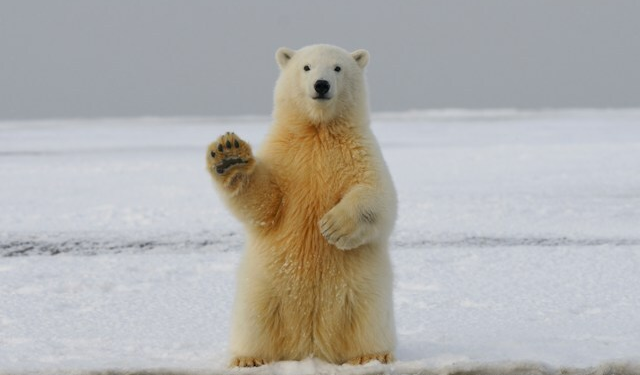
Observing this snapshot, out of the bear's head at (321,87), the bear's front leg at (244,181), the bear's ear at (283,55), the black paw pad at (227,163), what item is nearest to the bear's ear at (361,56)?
the bear's head at (321,87)

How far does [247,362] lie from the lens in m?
2.88

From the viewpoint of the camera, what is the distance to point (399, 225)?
22.4 feet

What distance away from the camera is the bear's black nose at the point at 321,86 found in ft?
9.21

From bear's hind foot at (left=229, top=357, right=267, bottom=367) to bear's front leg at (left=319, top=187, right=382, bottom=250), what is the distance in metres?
0.48

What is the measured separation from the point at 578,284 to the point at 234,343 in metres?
2.25

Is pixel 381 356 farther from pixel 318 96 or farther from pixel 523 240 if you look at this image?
pixel 523 240

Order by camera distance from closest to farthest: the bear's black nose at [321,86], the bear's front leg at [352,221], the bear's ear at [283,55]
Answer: the bear's front leg at [352,221] < the bear's black nose at [321,86] < the bear's ear at [283,55]

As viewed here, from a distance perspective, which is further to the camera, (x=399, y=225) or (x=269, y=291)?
(x=399, y=225)

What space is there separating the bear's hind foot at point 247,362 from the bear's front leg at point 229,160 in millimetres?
580

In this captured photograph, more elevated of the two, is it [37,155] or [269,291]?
[37,155]

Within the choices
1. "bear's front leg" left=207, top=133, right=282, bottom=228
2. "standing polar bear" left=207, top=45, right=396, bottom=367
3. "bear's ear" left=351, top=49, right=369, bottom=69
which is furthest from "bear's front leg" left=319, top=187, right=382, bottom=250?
"bear's ear" left=351, top=49, right=369, bottom=69

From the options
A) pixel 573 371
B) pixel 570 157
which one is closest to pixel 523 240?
pixel 573 371

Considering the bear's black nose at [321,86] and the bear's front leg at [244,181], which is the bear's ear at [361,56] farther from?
the bear's front leg at [244,181]

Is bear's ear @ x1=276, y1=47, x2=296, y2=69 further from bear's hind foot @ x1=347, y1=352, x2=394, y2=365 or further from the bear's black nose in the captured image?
bear's hind foot @ x1=347, y1=352, x2=394, y2=365
